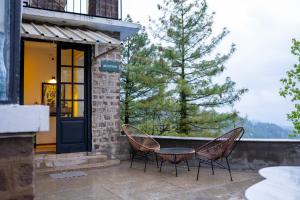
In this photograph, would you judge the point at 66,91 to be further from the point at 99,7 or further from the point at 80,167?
the point at 99,7

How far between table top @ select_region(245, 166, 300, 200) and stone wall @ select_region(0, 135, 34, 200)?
183cm

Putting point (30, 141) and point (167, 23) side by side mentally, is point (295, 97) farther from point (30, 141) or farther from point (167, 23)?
point (167, 23)

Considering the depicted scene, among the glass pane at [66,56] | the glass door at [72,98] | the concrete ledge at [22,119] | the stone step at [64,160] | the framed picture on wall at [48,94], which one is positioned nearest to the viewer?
the concrete ledge at [22,119]

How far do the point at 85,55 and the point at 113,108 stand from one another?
5.19ft

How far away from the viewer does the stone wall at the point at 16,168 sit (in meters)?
1.84

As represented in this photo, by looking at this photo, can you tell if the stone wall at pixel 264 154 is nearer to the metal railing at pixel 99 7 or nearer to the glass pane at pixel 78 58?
the glass pane at pixel 78 58

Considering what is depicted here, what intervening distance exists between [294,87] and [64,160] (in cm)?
531

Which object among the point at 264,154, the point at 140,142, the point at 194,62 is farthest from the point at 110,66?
the point at 194,62

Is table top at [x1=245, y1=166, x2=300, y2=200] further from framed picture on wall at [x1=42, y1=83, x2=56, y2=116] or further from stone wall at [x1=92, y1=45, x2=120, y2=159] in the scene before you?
framed picture on wall at [x1=42, y1=83, x2=56, y2=116]

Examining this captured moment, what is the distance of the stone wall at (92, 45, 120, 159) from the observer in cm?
770

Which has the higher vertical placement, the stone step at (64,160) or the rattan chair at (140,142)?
the rattan chair at (140,142)

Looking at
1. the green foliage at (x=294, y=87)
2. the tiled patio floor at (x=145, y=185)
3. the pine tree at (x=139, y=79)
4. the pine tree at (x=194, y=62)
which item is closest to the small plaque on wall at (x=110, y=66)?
the tiled patio floor at (x=145, y=185)

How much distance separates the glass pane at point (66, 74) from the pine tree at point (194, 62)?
7.26 metres

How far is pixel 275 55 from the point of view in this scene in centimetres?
1634
